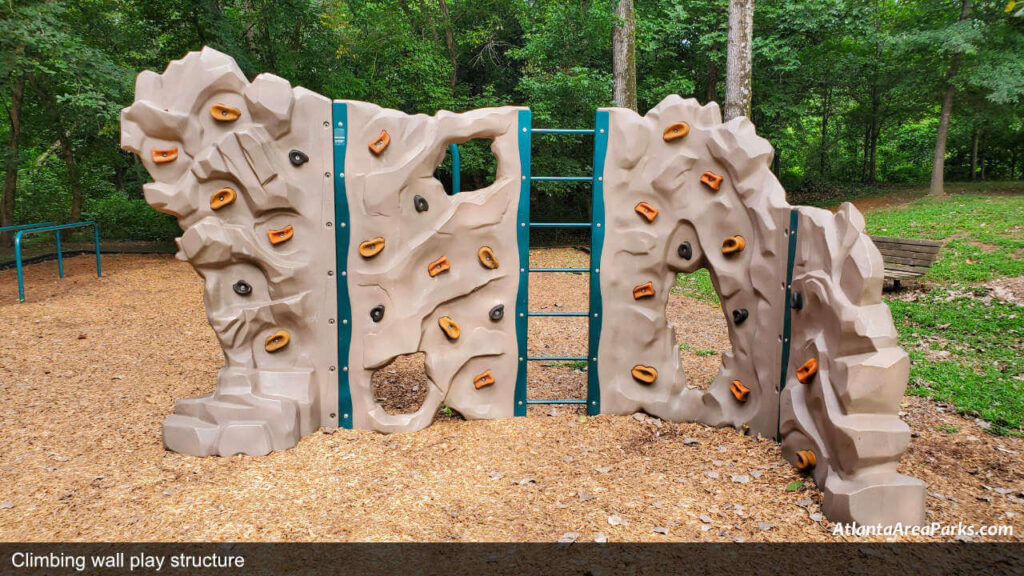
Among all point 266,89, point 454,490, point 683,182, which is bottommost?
point 454,490

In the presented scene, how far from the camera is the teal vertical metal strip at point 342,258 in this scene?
379 centimetres

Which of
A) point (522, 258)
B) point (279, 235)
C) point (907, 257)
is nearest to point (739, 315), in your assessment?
point (522, 258)

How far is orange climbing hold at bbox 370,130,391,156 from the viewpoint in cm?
379

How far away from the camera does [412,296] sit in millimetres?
3982

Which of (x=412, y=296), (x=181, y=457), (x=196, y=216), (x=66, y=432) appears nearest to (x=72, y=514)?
(x=181, y=457)

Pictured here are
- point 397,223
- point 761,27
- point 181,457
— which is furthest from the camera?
point 761,27

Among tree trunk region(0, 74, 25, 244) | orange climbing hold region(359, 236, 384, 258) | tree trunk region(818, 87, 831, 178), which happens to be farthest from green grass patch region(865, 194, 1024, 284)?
tree trunk region(0, 74, 25, 244)

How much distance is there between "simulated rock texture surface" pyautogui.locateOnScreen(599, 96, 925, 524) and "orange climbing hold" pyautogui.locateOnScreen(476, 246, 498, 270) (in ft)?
2.42

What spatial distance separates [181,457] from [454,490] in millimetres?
1663

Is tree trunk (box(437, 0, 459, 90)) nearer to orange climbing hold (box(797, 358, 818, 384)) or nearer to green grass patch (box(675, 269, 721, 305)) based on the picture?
green grass patch (box(675, 269, 721, 305))

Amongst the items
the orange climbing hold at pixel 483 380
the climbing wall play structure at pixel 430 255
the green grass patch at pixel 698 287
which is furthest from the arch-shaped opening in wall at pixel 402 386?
the green grass patch at pixel 698 287

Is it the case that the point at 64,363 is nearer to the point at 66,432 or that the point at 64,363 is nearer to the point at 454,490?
the point at 66,432

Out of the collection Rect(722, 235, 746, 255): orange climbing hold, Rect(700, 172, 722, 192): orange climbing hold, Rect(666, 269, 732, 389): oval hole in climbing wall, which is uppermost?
Rect(700, 172, 722, 192): orange climbing hold

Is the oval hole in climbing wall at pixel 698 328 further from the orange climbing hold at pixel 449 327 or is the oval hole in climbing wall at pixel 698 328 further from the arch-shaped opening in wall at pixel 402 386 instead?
the arch-shaped opening in wall at pixel 402 386
